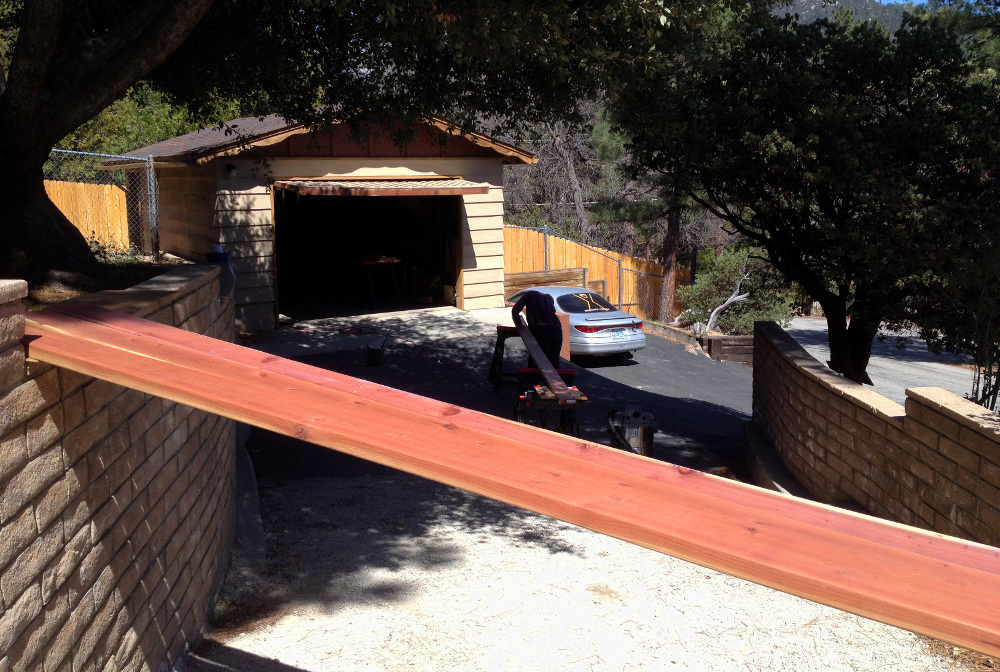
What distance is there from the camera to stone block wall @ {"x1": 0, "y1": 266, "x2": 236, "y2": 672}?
2.48 m

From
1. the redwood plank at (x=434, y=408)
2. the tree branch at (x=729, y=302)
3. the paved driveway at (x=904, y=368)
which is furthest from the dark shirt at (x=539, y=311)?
the tree branch at (x=729, y=302)

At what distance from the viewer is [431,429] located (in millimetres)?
2391

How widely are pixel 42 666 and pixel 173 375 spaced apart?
3.26 feet

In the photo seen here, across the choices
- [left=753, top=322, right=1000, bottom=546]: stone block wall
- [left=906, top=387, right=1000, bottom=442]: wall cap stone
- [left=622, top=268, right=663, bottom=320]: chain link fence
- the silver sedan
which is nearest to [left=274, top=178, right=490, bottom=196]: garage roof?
the silver sedan

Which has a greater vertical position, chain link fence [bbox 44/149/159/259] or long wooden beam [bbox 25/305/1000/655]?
chain link fence [bbox 44/149/159/259]

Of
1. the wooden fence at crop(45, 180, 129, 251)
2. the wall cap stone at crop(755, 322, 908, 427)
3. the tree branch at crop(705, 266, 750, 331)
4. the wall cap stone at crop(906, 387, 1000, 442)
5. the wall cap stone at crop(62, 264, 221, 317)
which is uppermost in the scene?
the wooden fence at crop(45, 180, 129, 251)

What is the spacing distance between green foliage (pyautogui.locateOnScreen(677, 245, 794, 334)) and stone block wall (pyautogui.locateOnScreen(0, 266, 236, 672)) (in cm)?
1964

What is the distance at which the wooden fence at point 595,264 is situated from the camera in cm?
2367

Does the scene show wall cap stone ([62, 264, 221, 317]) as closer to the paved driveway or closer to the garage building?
the garage building

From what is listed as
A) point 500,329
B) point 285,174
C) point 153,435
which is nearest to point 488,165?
point 285,174

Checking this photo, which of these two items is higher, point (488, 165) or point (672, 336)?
point (488, 165)

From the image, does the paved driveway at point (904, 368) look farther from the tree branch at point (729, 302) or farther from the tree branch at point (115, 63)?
the tree branch at point (115, 63)

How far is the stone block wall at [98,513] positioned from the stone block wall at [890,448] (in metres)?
4.15

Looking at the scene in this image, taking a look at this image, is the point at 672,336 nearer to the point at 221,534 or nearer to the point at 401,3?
the point at 401,3
